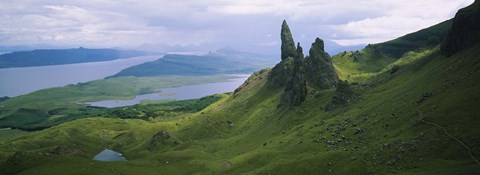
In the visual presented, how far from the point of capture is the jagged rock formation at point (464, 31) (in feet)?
441

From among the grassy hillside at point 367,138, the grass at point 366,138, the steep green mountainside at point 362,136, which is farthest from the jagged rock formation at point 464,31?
the grassy hillside at point 367,138

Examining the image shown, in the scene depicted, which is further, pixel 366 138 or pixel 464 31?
pixel 464 31

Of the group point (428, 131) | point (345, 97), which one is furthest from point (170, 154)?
point (428, 131)

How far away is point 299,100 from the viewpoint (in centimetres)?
19188

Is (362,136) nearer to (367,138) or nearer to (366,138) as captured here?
(366,138)

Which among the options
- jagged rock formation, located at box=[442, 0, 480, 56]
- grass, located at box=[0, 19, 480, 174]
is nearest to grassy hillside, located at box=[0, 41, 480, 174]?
grass, located at box=[0, 19, 480, 174]

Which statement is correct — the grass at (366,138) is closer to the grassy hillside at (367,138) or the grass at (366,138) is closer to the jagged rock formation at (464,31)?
the grassy hillside at (367,138)

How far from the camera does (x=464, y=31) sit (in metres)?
139

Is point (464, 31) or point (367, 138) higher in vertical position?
point (464, 31)

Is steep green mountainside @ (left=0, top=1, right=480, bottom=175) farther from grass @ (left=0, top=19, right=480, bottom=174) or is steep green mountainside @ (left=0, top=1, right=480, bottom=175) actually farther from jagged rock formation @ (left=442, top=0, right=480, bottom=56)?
jagged rock formation @ (left=442, top=0, right=480, bottom=56)

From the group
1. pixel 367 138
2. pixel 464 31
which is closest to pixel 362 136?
pixel 367 138

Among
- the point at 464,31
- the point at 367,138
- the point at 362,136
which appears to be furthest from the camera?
the point at 464,31

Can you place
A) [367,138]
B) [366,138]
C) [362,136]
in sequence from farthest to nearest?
1. [362,136]
2. [366,138]
3. [367,138]

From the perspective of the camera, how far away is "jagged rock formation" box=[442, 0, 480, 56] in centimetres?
13456
